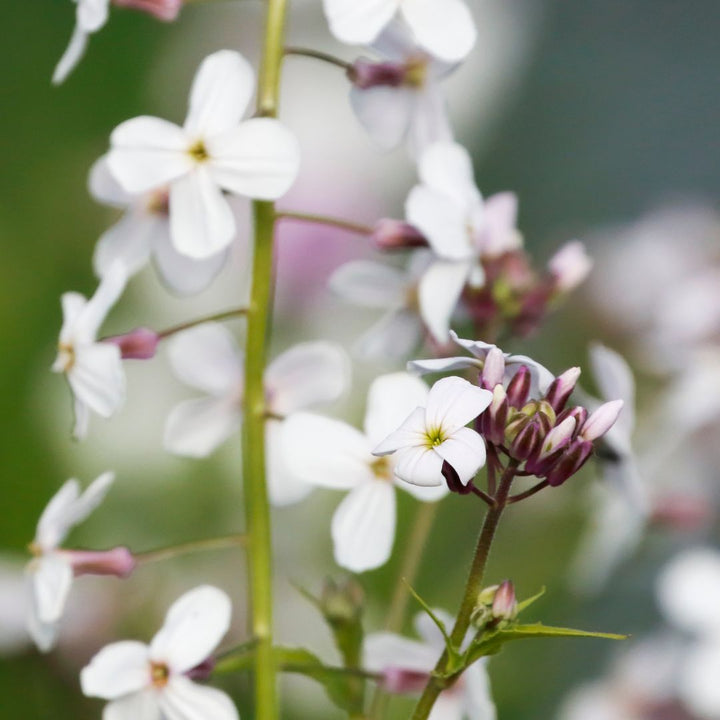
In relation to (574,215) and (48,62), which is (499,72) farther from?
(48,62)

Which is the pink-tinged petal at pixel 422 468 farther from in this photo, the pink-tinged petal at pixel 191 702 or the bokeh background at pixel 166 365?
the bokeh background at pixel 166 365

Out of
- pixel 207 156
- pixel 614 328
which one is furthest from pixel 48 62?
pixel 207 156

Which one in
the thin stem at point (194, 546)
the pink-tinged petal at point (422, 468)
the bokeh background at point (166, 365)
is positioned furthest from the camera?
the bokeh background at point (166, 365)

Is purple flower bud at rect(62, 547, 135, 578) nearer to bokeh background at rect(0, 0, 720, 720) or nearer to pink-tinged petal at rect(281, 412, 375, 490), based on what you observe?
pink-tinged petal at rect(281, 412, 375, 490)

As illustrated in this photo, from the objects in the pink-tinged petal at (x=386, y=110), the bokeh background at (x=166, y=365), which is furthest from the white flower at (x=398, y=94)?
the bokeh background at (x=166, y=365)

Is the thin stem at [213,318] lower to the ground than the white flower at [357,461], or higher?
higher

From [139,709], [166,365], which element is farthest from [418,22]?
[166,365]

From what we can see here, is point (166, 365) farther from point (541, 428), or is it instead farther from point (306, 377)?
point (541, 428)
